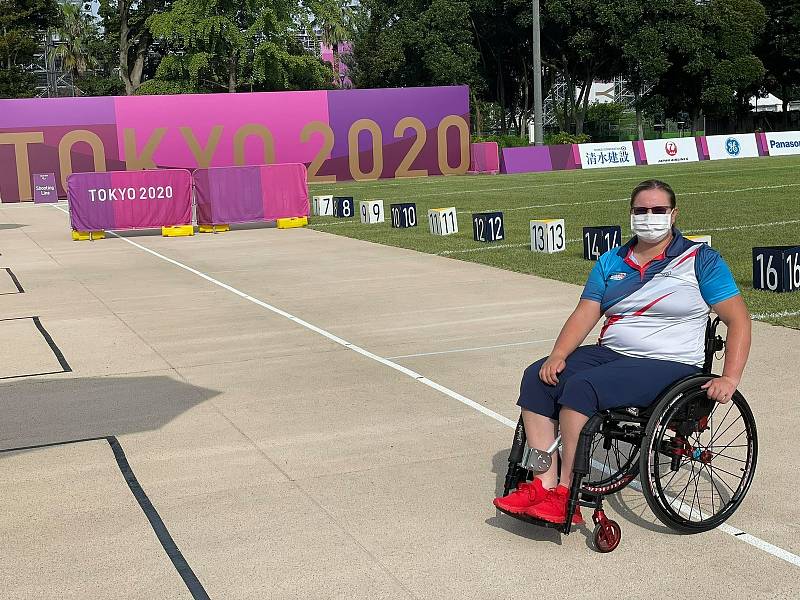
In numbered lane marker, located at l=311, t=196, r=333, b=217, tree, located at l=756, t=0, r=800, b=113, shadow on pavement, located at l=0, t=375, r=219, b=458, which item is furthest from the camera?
tree, located at l=756, t=0, r=800, b=113

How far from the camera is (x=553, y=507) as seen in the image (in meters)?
4.94

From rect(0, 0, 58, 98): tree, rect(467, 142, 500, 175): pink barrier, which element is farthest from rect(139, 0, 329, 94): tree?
rect(467, 142, 500, 175): pink barrier

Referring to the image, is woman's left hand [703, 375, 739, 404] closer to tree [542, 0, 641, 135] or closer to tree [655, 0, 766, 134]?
tree [542, 0, 641, 135]

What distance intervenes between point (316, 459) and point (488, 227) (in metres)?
12.2

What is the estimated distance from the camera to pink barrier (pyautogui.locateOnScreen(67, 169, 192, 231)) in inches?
883

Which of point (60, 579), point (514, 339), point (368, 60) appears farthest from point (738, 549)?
point (368, 60)

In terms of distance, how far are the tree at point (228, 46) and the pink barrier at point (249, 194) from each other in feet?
123

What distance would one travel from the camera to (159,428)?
24.5 ft

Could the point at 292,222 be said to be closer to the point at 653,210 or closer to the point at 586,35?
the point at 653,210

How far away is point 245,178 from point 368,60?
5792 cm

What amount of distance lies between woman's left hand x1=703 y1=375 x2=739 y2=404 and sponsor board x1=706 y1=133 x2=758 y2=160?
1661 inches

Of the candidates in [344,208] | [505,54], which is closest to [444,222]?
[344,208]

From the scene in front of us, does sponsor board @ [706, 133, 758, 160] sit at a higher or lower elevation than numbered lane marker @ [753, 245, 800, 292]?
higher

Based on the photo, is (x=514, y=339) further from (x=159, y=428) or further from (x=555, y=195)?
(x=555, y=195)
